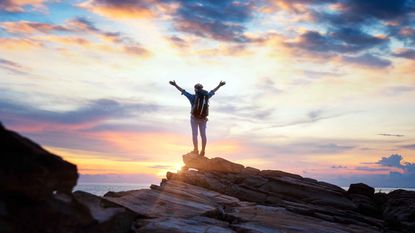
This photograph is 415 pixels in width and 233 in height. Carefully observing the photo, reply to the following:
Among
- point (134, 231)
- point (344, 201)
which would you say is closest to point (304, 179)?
point (344, 201)

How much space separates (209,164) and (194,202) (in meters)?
12.0

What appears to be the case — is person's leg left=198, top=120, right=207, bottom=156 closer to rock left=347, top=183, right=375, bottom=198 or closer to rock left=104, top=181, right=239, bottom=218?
rock left=104, top=181, right=239, bottom=218

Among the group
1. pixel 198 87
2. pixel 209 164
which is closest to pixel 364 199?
pixel 209 164

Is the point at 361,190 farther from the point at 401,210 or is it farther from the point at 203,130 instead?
the point at 203,130

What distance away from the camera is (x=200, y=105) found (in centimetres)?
A: 3341

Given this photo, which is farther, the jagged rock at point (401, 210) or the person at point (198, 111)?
the person at point (198, 111)

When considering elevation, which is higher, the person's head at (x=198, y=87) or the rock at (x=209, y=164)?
the person's head at (x=198, y=87)

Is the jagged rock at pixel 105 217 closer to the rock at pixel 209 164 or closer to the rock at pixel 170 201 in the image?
the rock at pixel 170 201

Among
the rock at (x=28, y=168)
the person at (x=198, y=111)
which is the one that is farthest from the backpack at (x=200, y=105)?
the rock at (x=28, y=168)

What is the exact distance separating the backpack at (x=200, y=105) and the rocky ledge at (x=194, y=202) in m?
3.77

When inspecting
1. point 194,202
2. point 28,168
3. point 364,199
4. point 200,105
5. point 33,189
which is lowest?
→ point 194,202

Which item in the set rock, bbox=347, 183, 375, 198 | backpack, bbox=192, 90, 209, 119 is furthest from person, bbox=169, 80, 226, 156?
rock, bbox=347, 183, 375, 198

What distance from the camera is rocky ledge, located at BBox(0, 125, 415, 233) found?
11656mm

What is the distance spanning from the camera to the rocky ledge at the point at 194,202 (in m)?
11.7
